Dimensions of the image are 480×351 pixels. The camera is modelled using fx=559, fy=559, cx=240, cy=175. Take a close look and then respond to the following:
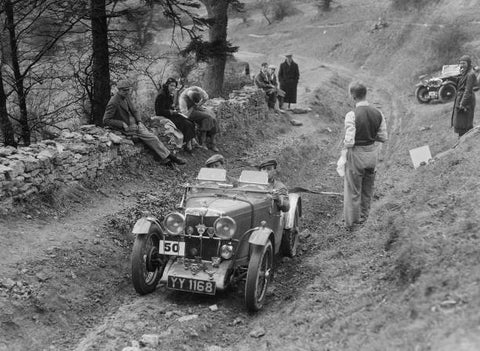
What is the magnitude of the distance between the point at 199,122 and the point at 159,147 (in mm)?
1927

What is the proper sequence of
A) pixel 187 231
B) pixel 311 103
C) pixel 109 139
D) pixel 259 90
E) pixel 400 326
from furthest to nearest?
pixel 311 103 → pixel 259 90 → pixel 109 139 → pixel 187 231 → pixel 400 326

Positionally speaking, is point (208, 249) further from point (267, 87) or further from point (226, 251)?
point (267, 87)

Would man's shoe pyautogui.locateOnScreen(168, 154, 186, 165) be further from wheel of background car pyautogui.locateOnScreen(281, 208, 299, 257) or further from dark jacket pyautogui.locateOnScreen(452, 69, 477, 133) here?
dark jacket pyautogui.locateOnScreen(452, 69, 477, 133)

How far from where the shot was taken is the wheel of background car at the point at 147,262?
6.60 m

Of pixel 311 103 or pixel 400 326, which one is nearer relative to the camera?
pixel 400 326

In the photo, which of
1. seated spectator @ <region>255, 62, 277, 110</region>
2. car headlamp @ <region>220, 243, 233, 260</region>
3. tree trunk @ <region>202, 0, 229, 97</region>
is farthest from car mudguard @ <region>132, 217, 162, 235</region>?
seated spectator @ <region>255, 62, 277, 110</region>

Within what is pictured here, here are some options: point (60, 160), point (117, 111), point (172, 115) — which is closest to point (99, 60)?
point (172, 115)

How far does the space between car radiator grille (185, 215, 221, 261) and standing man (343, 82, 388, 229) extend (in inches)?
98.2

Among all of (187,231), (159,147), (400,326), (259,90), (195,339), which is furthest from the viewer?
(259,90)

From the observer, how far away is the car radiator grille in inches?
262

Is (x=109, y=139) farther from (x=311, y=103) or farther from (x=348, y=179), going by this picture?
(x=311, y=103)

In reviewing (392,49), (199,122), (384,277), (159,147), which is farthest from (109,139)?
(392,49)

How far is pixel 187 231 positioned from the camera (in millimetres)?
6723

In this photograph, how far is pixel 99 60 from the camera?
12273 millimetres
